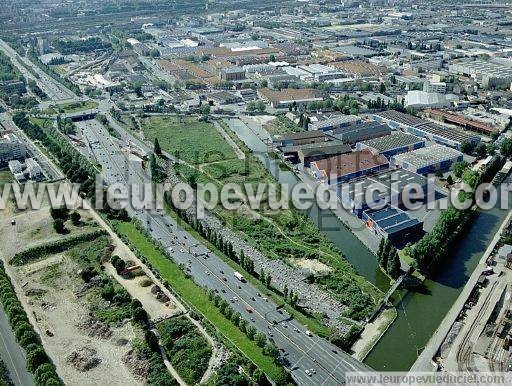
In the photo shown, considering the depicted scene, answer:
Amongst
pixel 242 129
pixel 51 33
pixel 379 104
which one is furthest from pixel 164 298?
pixel 51 33

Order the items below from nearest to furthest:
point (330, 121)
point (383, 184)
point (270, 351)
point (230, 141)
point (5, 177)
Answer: point (270, 351), point (383, 184), point (5, 177), point (230, 141), point (330, 121)

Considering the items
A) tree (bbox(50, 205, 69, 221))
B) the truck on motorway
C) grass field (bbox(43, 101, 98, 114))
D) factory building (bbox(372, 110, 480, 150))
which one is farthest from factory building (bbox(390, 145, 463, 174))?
grass field (bbox(43, 101, 98, 114))

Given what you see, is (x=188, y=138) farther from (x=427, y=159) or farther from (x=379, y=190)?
(x=427, y=159)

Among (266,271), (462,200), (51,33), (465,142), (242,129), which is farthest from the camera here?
→ (51,33)

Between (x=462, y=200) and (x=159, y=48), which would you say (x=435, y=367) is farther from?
(x=159, y=48)

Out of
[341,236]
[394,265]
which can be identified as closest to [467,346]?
[394,265]
